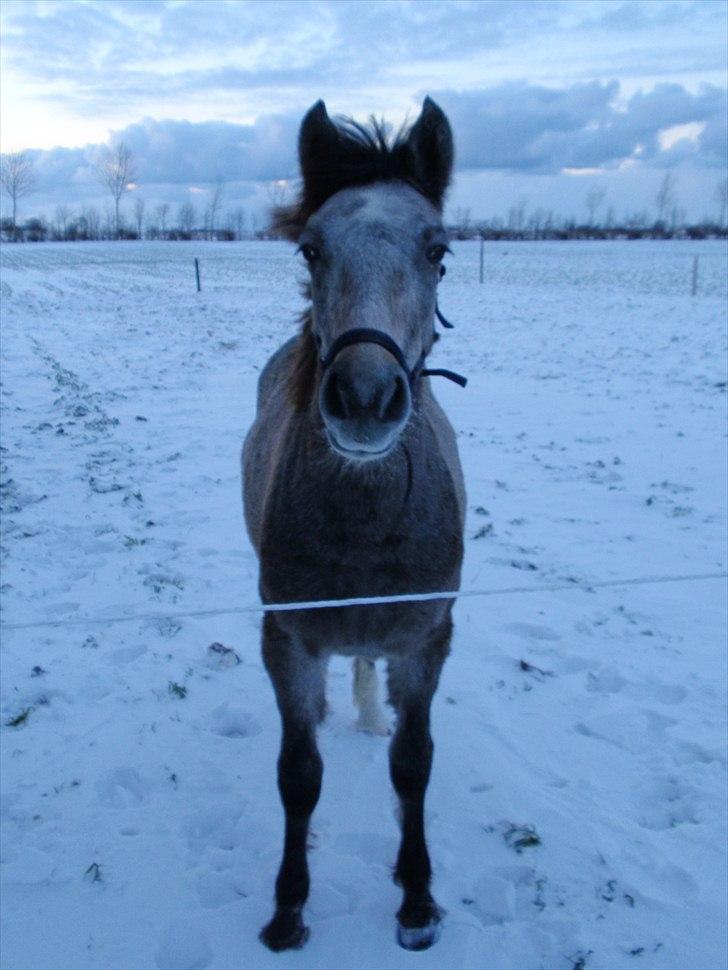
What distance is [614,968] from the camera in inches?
101

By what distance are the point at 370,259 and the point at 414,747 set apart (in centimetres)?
191

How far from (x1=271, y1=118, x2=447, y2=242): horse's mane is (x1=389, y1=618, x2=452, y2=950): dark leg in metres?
1.76

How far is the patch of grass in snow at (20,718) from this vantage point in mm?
3639

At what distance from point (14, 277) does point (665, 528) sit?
29631 mm

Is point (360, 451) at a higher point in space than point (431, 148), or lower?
lower

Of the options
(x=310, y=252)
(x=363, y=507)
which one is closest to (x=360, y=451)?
(x=363, y=507)

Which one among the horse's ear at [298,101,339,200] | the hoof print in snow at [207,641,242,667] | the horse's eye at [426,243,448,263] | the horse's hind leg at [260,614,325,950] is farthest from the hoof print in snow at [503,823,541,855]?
the horse's ear at [298,101,339,200]

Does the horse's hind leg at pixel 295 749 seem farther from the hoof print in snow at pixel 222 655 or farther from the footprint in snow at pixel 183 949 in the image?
the hoof print in snow at pixel 222 655

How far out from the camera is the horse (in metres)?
2.41

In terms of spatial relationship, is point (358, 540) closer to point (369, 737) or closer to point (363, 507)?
point (363, 507)

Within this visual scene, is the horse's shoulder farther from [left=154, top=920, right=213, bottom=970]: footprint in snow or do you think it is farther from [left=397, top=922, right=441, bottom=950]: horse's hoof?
[left=154, top=920, right=213, bottom=970]: footprint in snow

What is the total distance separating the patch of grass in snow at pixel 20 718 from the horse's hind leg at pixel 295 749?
5.10 ft

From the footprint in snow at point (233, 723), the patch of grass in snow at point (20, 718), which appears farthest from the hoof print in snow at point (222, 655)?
the patch of grass in snow at point (20, 718)

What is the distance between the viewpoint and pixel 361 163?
2.76m
